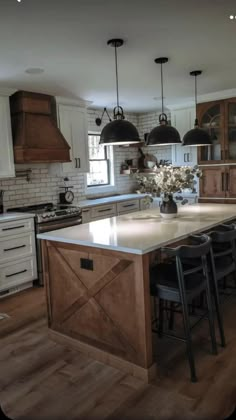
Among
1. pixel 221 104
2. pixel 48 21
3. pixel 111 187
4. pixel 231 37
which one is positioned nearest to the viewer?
pixel 48 21

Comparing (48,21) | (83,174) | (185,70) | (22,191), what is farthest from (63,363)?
(83,174)

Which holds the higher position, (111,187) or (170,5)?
(170,5)

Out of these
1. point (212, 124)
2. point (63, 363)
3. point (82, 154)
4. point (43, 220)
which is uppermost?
point (212, 124)

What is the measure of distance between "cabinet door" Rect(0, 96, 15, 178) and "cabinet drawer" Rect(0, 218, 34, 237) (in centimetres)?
65

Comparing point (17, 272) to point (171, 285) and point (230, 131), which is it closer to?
point (171, 285)

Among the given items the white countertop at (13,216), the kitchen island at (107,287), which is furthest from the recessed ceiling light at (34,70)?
the kitchen island at (107,287)

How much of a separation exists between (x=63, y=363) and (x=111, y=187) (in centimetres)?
422

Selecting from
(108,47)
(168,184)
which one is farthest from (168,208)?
(108,47)

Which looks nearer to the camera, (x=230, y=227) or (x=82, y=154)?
→ (x=230, y=227)

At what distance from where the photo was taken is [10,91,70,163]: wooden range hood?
436 centimetres

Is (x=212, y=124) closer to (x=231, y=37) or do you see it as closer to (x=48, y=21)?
(x=231, y=37)

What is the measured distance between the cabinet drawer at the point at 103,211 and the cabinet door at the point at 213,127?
1.64 m

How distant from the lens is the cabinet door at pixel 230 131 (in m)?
5.23

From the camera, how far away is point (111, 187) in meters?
6.48
